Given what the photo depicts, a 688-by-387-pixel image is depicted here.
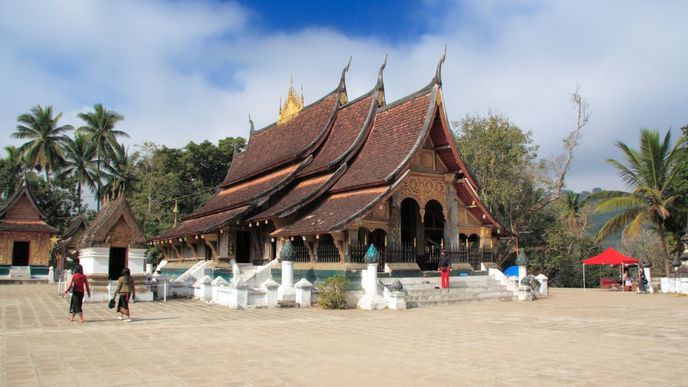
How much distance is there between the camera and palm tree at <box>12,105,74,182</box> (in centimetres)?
4438

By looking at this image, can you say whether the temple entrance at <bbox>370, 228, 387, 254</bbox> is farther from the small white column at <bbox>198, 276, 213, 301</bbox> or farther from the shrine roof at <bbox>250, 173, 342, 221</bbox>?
the small white column at <bbox>198, 276, 213, 301</bbox>

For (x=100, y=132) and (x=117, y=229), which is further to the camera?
(x=100, y=132)

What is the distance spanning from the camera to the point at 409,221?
19.2m

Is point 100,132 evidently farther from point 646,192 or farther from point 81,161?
point 646,192

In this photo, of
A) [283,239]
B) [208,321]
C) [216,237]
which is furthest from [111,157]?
[208,321]

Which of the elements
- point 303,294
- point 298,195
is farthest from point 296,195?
point 303,294

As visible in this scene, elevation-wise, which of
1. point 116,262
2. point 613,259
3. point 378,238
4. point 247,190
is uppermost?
point 247,190

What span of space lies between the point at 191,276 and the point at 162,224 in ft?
69.3

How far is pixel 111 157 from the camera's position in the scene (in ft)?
150

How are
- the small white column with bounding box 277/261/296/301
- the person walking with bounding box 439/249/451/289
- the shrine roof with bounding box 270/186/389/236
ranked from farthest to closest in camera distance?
the person walking with bounding box 439/249/451/289
the shrine roof with bounding box 270/186/389/236
the small white column with bounding box 277/261/296/301

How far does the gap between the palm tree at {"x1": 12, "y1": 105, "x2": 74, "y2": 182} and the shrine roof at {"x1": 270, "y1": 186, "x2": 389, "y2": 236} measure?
3453cm

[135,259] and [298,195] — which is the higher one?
[298,195]

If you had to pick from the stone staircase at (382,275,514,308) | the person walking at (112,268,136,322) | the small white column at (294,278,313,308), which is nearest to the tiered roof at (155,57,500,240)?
the small white column at (294,278,313,308)

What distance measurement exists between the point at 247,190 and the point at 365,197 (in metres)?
9.61
